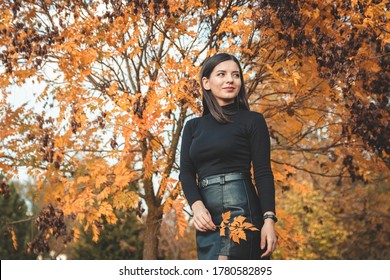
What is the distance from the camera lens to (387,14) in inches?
204

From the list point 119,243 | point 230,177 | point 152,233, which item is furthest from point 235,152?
point 119,243

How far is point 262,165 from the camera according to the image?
9.23 feet

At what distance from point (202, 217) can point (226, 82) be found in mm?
774

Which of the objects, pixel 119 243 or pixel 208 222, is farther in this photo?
pixel 119 243

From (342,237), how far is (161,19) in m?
16.4

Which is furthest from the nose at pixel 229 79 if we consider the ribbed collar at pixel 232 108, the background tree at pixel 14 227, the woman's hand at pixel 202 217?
the background tree at pixel 14 227

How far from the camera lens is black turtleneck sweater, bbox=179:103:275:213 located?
280cm

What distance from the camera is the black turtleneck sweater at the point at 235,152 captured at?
280 centimetres

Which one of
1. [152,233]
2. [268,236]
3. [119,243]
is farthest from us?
[119,243]

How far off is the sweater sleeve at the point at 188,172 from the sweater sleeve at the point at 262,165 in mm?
341

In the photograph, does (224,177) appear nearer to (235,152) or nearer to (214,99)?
(235,152)

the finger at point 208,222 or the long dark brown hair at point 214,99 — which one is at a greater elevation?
the long dark brown hair at point 214,99

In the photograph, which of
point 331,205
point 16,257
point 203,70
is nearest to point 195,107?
point 203,70

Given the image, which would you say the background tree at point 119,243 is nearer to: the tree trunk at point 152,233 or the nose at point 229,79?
the tree trunk at point 152,233
